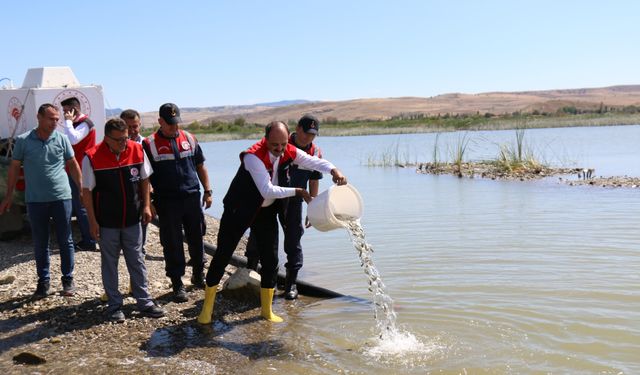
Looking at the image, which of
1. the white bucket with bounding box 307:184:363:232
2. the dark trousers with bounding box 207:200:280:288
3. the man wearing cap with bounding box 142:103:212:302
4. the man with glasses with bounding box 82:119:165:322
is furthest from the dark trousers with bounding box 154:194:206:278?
the white bucket with bounding box 307:184:363:232

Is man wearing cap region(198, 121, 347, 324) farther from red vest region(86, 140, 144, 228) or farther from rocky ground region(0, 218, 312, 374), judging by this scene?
red vest region(86, 140, 144, 228)

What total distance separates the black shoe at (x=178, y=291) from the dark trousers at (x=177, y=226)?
0.20 ft

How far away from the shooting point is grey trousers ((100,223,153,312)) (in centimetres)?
569

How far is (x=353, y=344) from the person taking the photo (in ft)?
18.4

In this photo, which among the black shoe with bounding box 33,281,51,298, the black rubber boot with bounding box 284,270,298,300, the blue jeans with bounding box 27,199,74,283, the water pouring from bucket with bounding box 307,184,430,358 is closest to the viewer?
the water pouring from bucket with bounding box 307,184,430,358

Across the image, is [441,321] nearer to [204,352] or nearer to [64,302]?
[204,352]

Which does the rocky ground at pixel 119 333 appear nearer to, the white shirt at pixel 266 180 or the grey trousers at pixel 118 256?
the grey trousers at pixel 118 256

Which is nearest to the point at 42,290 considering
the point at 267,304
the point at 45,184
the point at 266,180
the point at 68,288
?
the point at 68,288

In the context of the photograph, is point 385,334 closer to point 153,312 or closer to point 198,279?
point 153,312

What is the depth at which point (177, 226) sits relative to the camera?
6234 millimetres

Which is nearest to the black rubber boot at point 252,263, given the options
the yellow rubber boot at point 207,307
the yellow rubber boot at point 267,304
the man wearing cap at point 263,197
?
the yellow rubber boot at point 267,304

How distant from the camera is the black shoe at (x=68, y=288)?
251 inches

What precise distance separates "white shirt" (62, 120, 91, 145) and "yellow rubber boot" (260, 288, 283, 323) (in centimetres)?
292

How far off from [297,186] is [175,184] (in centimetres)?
113
